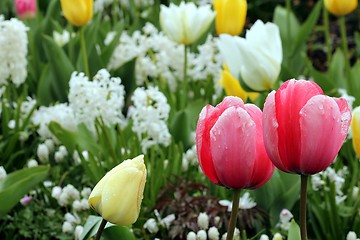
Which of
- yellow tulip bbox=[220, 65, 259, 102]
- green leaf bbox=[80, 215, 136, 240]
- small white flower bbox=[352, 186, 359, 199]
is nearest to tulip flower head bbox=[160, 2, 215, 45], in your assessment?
yellow tulip bbox=[220, 65, 259, 102]

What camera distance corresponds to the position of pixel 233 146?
1.38 metres

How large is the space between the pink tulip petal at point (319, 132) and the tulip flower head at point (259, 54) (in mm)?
1126

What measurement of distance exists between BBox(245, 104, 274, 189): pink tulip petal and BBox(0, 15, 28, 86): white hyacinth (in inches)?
63.0

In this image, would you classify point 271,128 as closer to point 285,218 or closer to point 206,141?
point 206,141

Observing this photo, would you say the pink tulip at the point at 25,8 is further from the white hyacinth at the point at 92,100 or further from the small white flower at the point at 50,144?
the white hyacinth at the point at 92,100

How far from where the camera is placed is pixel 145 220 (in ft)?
8.02

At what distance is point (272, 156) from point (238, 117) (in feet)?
0.29

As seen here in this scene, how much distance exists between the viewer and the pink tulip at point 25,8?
139 inches

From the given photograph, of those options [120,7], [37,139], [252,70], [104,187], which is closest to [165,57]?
[37,139]

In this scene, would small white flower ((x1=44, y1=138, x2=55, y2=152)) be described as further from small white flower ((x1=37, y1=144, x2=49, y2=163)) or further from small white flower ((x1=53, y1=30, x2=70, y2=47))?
small white flower ((x1=53, y1=30, x2=70, y2=47))

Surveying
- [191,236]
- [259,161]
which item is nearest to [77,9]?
[191,236]

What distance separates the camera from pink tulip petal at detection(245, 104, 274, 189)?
141 cm

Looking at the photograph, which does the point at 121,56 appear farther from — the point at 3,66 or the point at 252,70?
the point at 252,70

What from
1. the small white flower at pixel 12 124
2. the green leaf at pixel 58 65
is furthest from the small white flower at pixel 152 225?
the green leaf at pixel 58 65
